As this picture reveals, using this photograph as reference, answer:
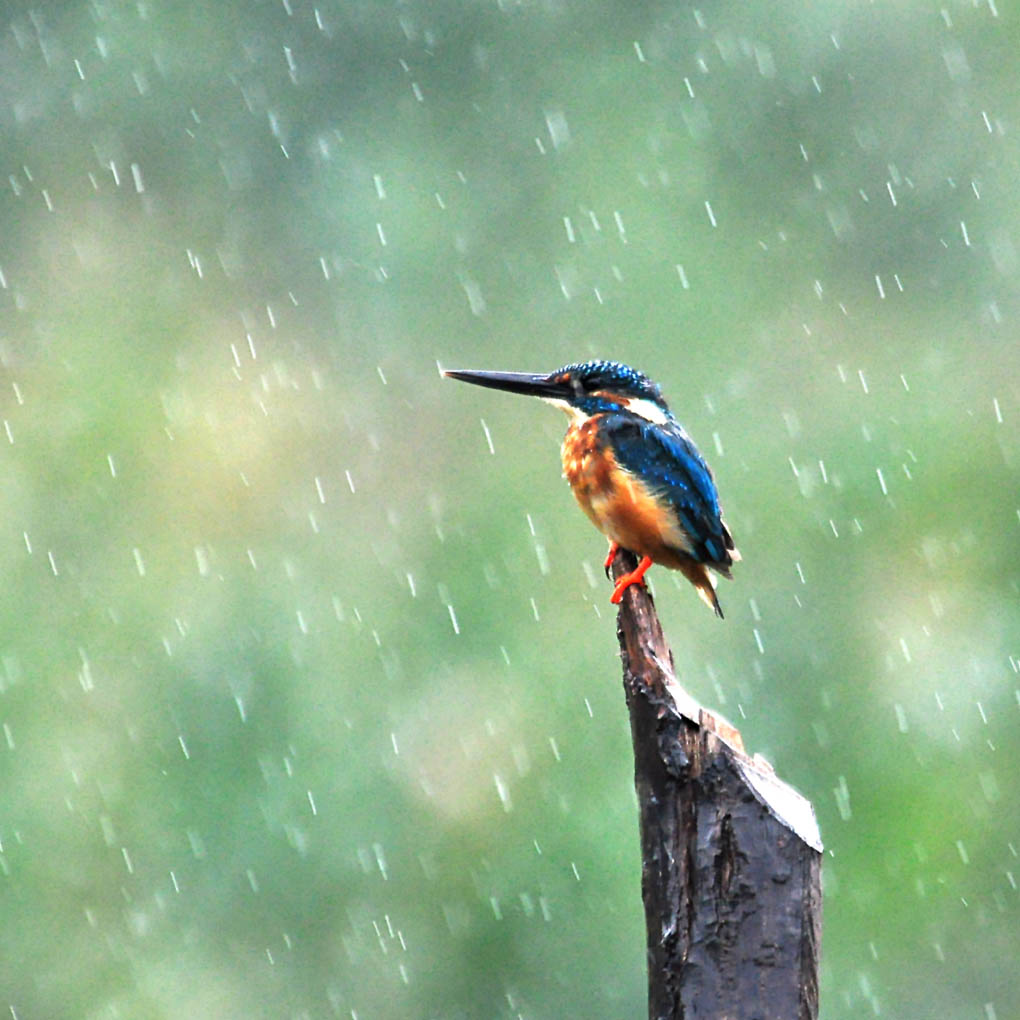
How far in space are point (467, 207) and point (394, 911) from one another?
11.3 ft

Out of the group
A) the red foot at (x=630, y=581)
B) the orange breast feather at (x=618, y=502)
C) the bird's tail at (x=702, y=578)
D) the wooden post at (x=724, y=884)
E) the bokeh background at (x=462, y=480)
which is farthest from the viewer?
the bokeh background at (x=462, y=480)

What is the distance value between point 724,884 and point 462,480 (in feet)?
19.5

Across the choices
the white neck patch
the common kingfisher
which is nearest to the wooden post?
the common kingfisher

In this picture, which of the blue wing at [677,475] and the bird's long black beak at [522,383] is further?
Answer: the bird's long black beak at [522,383]

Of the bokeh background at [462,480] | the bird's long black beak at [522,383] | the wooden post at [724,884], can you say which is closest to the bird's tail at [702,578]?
the bird's long black beak at [522,383]

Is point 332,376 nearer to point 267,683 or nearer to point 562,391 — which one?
point 267,683

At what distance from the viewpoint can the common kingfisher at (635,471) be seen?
3.56 metres

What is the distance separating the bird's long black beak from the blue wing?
168 millimetres

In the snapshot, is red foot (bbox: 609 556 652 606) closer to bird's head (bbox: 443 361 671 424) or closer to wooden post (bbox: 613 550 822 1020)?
bird's head (bbox: 443 361 671 424)

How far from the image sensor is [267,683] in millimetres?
7551

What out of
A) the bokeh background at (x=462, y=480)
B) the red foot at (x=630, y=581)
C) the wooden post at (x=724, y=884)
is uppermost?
the bokeh background at (x=462, y=480)

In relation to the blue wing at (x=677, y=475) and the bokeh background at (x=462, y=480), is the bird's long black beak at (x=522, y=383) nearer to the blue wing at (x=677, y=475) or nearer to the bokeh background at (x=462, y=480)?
the blue wing at (x=677, y=475)

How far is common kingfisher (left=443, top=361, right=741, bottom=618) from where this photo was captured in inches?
140

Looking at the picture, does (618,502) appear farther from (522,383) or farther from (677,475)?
(522,383)
